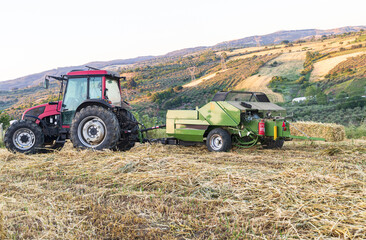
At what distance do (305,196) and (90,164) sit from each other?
3.63m

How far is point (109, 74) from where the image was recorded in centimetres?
778

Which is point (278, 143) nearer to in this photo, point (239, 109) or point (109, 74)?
point (239, 109)

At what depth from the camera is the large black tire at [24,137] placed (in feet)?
24.8

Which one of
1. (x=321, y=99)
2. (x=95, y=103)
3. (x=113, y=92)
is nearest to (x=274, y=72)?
(x=321, y=99)

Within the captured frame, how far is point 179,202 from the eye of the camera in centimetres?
342

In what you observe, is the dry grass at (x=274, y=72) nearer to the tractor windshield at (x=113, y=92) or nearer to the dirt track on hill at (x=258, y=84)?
the dirt track on hill at (x=258, y=84)

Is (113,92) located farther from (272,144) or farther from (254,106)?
(272,144)

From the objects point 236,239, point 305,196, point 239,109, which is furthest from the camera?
point 239,109

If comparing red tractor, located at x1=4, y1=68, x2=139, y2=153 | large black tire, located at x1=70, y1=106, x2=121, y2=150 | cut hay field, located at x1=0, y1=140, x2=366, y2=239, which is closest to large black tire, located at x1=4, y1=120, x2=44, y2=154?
red tractor, located at x1=4, y1=68, x2=139, y2=153

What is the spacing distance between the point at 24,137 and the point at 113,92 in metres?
2.44

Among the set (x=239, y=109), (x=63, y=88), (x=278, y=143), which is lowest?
(x=278, y=143)

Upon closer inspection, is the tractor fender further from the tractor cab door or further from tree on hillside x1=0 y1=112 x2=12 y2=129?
tree on hillside x1=0 y1=112 x2=12 y2=129

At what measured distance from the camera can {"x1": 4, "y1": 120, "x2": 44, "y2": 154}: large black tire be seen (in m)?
7.57

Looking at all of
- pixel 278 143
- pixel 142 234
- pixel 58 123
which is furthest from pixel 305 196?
pixel 58 123
